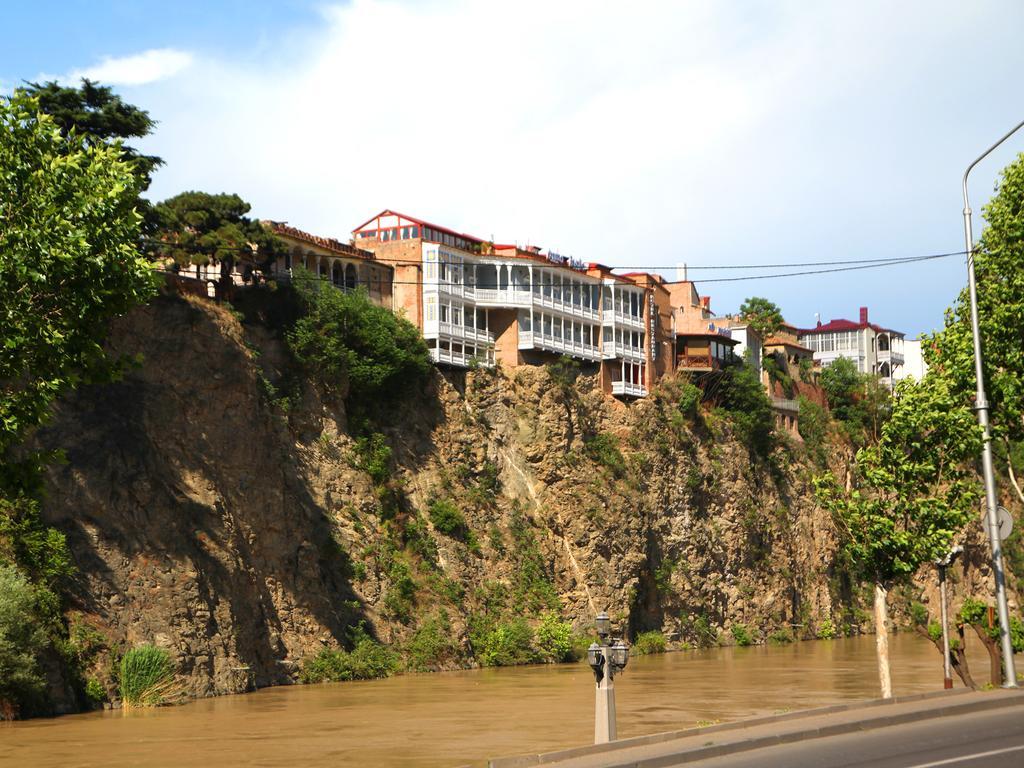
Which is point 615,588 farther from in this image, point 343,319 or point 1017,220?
point 1017,220

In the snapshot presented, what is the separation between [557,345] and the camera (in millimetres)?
64812

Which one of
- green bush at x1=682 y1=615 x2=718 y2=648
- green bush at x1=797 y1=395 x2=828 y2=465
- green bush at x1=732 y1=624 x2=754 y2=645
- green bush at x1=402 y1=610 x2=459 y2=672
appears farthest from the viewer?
green bush at x1=797 y1=395 x2=828 y2=465

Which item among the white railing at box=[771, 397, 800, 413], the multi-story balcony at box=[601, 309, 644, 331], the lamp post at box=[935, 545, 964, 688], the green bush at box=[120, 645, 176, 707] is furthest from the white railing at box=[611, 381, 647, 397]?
the lamp post at box=[935, 545, 964, 688]

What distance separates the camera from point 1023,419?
31453mm

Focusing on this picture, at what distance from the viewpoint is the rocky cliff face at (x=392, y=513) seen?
3772cm

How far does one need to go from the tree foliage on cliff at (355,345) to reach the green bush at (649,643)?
16.0 meters

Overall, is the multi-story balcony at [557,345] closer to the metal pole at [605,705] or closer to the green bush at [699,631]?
the green bush at [699,631]

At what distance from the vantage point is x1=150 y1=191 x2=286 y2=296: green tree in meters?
48.6

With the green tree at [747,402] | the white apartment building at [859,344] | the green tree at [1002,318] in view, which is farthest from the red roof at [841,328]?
the green tree at [1002,318]

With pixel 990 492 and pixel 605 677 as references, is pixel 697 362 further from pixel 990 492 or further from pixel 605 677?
pixel 605 677

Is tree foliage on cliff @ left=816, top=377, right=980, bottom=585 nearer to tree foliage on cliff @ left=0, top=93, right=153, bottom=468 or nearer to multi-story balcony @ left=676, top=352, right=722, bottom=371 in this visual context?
tree foliage on cliff @ left=0, top=93, right=153, bottom=468

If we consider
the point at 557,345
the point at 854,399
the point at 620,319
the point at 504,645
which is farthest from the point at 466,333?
the point at 854,399

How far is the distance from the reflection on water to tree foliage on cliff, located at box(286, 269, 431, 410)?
44.2 ft

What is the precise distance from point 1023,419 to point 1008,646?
745 cm
